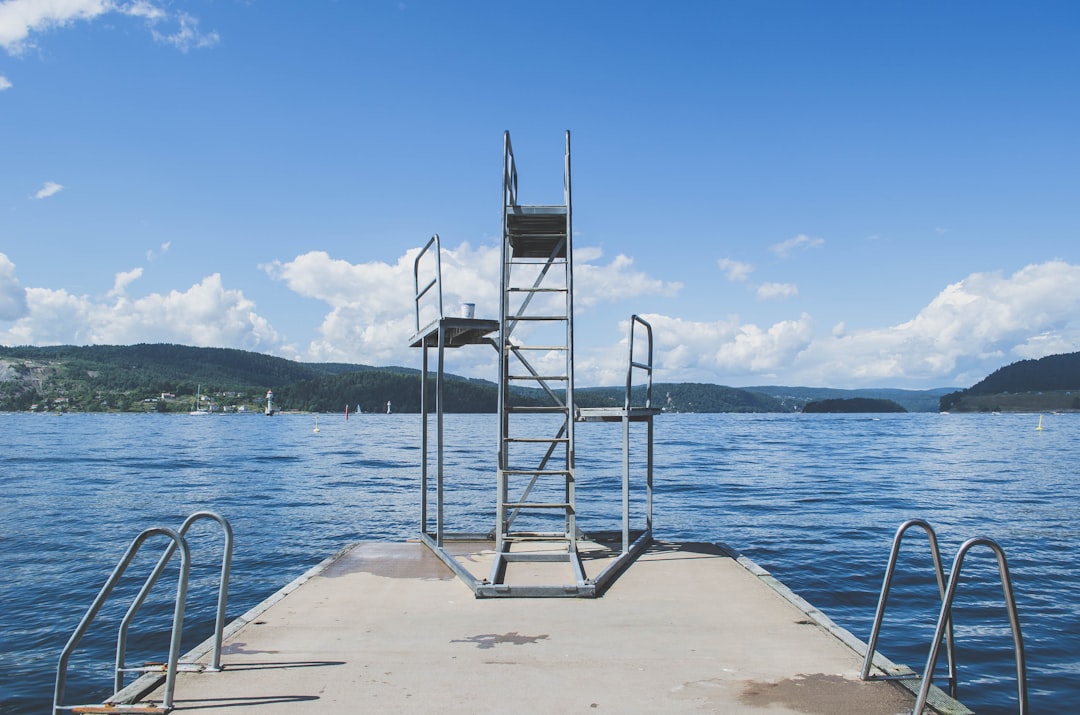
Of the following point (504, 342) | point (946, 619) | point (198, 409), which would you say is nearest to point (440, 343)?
point (504, 342)

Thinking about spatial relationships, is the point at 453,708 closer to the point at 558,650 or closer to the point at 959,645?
the point at 558,650

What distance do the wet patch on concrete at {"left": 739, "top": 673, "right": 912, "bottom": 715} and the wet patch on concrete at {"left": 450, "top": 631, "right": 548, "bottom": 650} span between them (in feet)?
5.91

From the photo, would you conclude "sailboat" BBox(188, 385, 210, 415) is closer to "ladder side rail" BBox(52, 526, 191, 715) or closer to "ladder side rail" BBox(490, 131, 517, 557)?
"ladder side rail" BBox(490, 131, 517, 557)

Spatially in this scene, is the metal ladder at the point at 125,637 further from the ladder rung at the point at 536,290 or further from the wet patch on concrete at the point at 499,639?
the ladder rung at the point at 536,290

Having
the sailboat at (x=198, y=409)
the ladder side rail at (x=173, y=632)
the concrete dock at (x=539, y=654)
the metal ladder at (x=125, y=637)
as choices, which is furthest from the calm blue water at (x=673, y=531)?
the sailboat at (x=198, y=409)

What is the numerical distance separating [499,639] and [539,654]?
0.53 metres

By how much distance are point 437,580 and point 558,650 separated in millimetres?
2952

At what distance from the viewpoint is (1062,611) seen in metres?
12.2

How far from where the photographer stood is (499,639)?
252 inches

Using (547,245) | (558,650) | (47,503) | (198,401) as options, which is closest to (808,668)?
(558,650)

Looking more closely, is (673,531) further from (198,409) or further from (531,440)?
(198,409)

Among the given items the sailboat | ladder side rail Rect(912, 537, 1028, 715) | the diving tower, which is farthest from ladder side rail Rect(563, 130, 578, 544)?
the sailboat

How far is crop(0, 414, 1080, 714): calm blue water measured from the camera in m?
10.3

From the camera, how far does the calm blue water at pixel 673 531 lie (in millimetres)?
10336
